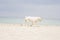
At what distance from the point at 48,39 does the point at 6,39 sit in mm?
1121

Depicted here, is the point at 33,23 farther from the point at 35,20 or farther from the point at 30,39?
the point at 30,39

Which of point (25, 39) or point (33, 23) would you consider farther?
point (33, 23)

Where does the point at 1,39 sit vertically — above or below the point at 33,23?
Answer: below

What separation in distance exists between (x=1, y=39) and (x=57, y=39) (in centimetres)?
150

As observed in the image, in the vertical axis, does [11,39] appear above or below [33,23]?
below

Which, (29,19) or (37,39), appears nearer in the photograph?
(37,39)

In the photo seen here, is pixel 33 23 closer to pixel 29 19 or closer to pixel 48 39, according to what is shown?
pixel 29 19

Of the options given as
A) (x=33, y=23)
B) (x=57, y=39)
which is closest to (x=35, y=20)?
(x=33, y=23)

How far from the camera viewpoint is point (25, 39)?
14.1 ft

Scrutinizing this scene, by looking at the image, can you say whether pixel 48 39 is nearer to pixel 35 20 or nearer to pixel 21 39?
pixel 21 39

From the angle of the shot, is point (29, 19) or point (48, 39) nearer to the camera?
point (48, 39)

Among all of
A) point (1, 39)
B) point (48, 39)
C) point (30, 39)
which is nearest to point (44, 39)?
point (48, 39)

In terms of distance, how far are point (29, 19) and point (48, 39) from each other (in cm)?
495

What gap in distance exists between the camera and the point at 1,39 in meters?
4.15
